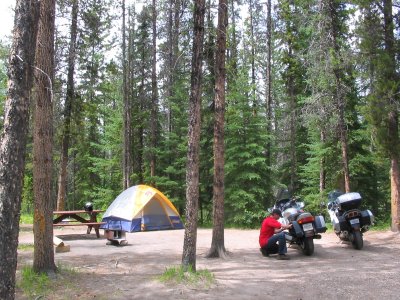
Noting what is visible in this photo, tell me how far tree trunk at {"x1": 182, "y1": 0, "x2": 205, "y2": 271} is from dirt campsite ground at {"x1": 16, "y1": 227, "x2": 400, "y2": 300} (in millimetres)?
756

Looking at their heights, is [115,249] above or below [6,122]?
below

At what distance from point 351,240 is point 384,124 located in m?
3.91

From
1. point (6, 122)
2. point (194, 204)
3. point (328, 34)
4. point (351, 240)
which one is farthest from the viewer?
point (328, 34)

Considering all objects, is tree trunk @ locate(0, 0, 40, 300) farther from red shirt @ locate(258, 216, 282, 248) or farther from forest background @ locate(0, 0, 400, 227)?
red shirt @ locate(258, 216, 282, 248)

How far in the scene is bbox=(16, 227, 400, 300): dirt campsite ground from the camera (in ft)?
20.5

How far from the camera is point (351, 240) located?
9.91 metres

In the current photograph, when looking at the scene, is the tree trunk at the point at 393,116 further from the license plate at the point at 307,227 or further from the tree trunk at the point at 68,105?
the tree trunk at the point at 68,105

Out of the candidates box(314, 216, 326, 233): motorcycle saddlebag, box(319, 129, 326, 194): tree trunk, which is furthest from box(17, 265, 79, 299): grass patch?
box(319, 129, 326, 194): tree trunk

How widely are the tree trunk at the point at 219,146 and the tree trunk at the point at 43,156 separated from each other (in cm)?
363

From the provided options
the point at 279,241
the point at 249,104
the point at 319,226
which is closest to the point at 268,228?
the point at 279,241

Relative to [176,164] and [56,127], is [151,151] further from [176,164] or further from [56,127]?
[56,127]

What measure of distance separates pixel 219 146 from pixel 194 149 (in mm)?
2052

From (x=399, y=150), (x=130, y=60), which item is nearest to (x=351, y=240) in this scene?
(x=399, y=150)

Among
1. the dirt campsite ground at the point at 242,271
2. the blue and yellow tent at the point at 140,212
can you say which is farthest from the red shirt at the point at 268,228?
the blue and yellow tent at the point at 140,212
